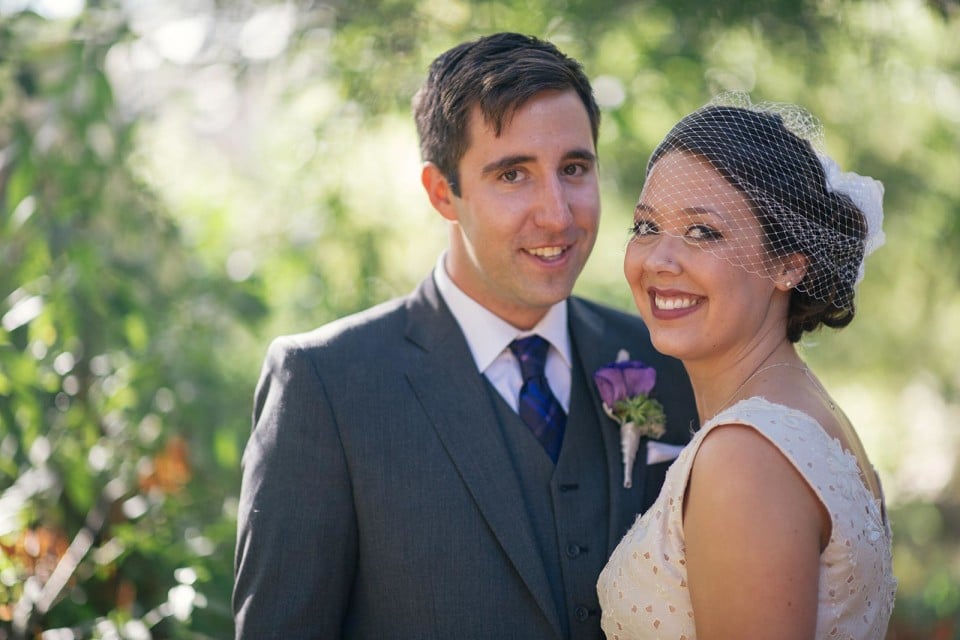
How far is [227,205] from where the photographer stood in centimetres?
528

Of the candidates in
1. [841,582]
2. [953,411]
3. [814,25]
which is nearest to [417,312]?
[841,582]

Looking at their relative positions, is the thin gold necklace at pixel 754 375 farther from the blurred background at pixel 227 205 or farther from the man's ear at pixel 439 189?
the blurred background at pixel 227 205

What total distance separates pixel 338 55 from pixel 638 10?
4.38 feet

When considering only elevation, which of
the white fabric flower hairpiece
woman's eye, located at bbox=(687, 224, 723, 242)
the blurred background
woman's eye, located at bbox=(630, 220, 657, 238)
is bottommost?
the blurred background

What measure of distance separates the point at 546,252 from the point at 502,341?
28 cm

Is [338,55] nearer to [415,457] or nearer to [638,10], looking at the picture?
[638,10]

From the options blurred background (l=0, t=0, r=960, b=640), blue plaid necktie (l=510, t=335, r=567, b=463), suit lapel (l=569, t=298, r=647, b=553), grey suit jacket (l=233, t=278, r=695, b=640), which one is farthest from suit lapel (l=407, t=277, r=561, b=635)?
blurred background (l=0, t=0, r=960, b=640)

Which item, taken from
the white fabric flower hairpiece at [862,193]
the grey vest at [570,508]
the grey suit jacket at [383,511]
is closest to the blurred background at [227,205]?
the grey suit jacket at [383,511]

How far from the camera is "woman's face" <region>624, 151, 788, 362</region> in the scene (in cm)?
220

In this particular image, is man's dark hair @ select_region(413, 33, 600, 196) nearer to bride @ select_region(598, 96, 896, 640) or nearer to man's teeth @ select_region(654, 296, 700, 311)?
bride @ select_region(598, 96, 896, 640)

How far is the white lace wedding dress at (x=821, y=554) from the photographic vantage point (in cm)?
199

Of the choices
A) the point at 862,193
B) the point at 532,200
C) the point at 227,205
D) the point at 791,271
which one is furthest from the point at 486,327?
the point at 227,205

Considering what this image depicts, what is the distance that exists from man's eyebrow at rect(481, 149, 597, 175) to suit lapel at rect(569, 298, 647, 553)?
0.51 metres

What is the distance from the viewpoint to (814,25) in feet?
13.3
